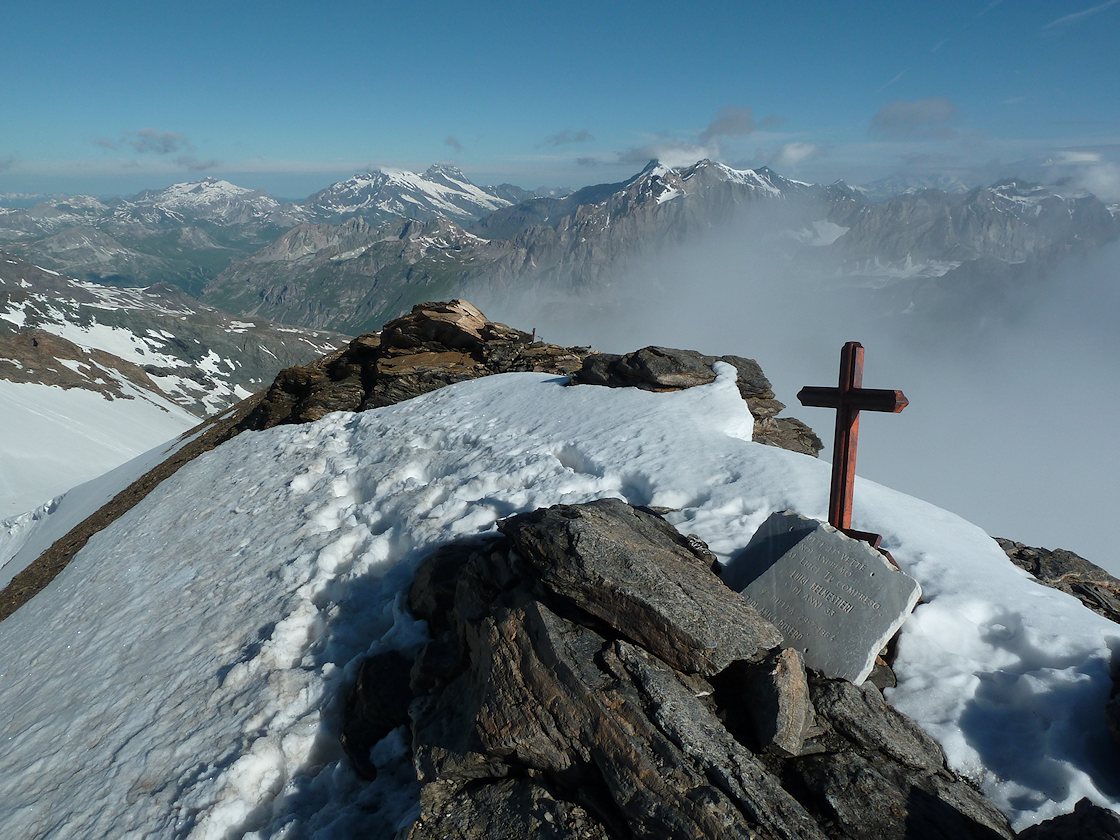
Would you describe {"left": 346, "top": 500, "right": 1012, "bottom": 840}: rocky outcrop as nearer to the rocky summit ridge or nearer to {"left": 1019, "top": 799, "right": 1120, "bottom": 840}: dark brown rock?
the rocky summit ridge

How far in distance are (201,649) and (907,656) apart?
40.2ft

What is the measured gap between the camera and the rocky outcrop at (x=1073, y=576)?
11.7m

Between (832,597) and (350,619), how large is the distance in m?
8.33

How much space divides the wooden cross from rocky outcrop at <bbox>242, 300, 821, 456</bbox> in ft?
29.9

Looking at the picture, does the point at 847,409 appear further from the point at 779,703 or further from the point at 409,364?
the point at 409,364

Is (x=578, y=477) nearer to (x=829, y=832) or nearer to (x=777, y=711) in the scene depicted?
(x=777, y=711)

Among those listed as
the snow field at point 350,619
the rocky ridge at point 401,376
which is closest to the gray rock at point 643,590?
the snow field at point 350,619

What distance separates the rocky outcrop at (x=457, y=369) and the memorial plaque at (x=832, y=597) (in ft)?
40.1

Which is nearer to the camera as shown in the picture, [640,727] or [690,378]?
[640,727]

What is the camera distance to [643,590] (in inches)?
323

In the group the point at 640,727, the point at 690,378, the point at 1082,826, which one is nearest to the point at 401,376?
the point at 690,378

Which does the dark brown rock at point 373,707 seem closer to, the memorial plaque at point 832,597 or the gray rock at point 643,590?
the gray rock at point 643,590

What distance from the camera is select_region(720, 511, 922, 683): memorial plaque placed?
8539 millimetres

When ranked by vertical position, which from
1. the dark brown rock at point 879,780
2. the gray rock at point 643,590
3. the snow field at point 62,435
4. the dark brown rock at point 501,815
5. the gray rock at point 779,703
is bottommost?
the snow field at point 62,435
